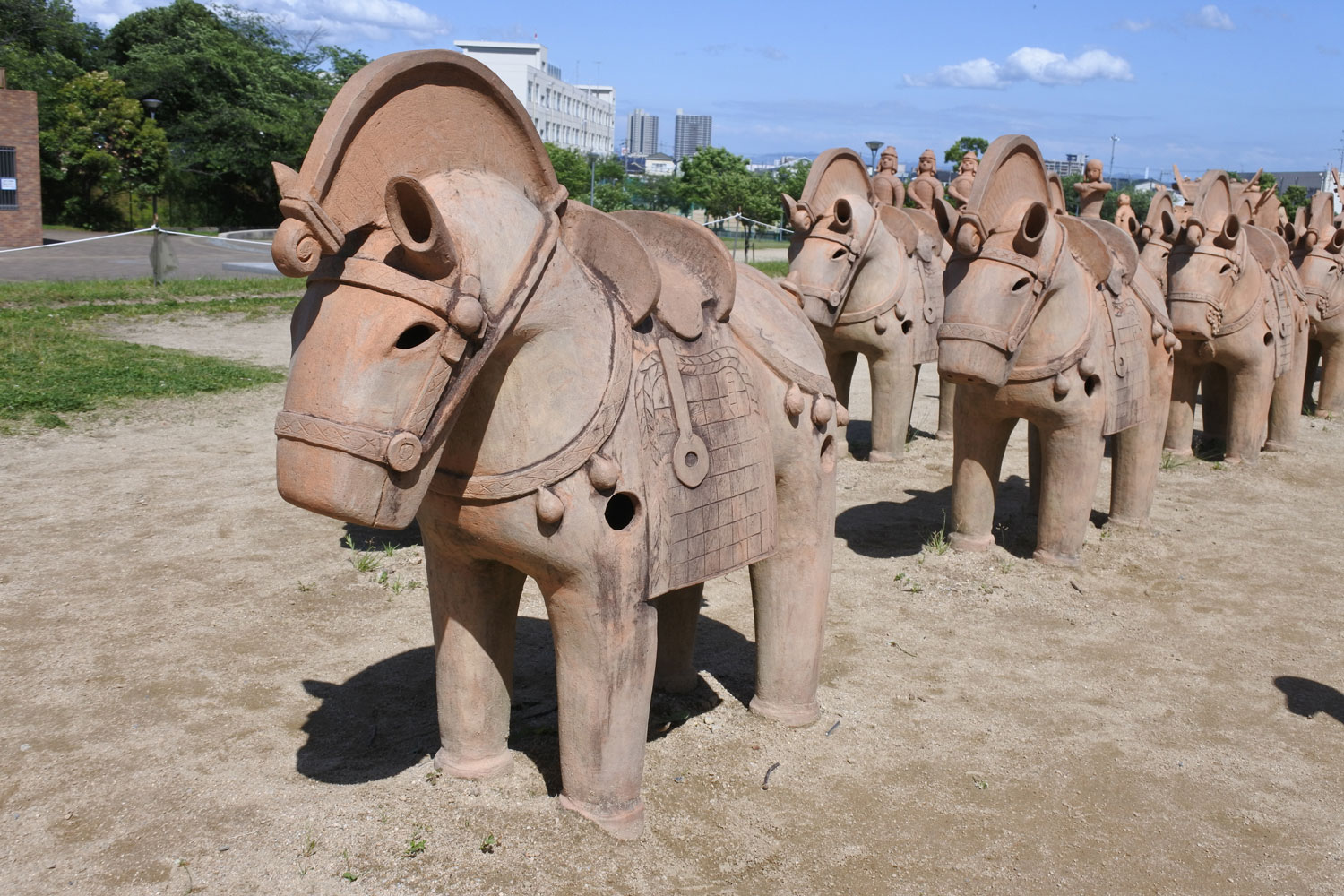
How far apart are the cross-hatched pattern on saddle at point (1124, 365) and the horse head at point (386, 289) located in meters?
4.09

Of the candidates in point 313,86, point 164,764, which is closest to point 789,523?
point 164,764

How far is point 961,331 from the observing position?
4.92 meters

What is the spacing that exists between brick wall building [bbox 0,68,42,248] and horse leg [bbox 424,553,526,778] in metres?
24.2

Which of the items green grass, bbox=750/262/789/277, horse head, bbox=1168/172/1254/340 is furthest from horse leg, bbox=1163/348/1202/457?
green grass, bbox=750/262/789/277

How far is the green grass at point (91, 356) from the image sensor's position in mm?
8594

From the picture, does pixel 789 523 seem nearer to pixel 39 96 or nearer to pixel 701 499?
pixel 701 499

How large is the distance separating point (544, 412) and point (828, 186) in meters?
5.83

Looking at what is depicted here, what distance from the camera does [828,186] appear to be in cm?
805

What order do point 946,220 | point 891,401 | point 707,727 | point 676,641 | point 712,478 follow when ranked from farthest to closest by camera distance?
point 891,401, point 946,220, point 676,641, point 707,727, point 712,478

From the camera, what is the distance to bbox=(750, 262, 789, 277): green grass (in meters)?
21.7

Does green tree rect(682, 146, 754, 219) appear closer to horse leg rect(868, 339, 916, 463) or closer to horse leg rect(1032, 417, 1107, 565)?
horse leg rect(868, 339, 916, 463)

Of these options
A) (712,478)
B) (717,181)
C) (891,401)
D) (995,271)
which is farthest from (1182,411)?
(717,181)

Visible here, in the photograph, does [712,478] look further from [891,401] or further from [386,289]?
[891,401]

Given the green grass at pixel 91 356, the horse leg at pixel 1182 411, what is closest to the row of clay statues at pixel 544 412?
the horse leg at pixel 1182 411
